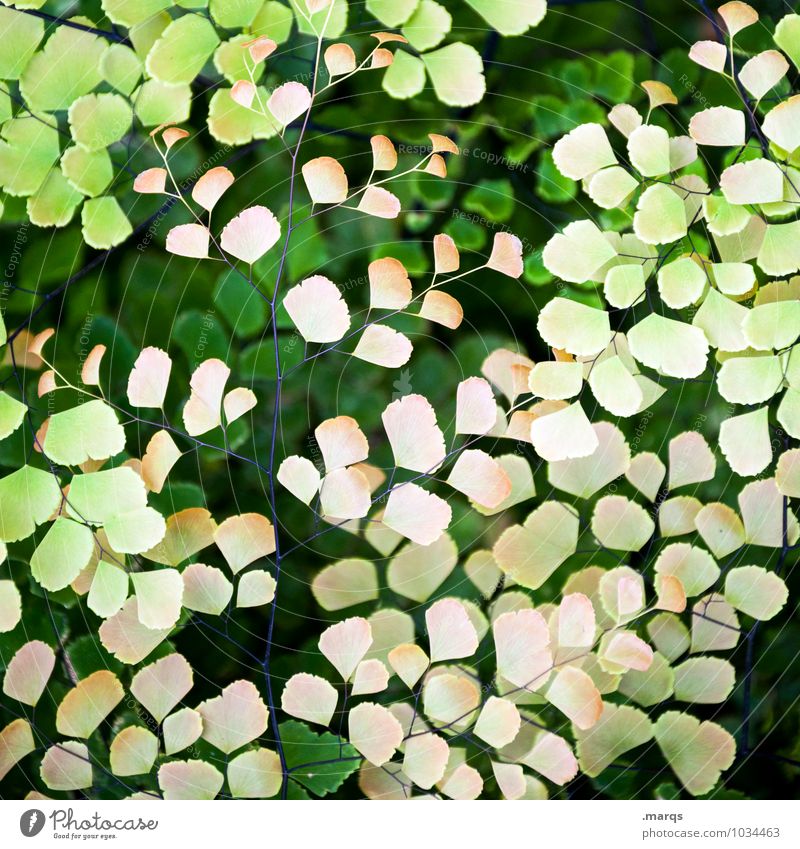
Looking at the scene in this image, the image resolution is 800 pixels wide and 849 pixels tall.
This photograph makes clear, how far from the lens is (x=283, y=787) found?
0.31m

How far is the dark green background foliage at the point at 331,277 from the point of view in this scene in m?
0.30

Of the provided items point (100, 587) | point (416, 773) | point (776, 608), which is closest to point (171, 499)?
point (100, 587)

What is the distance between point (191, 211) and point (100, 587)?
0.17 metres

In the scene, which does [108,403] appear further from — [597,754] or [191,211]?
[597,754]

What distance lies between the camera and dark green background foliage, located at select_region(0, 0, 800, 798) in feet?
0.98
